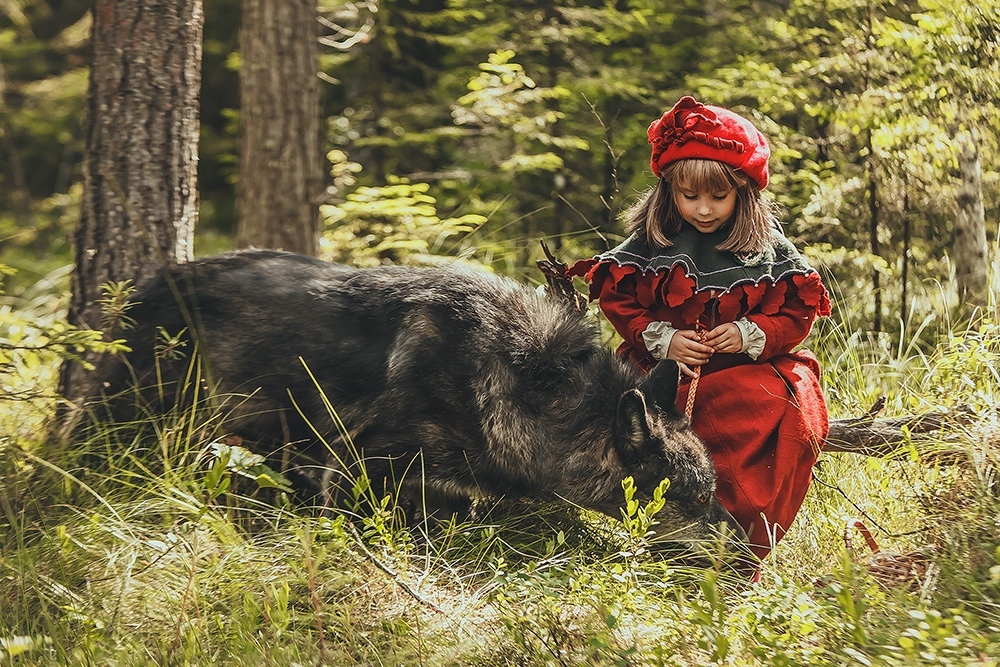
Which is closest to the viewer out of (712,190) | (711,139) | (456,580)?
(456,580)

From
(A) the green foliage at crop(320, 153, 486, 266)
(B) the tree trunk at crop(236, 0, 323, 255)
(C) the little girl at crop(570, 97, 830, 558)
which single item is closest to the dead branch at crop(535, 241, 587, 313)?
(C) the little girl at crop(570, 97, 830, 558)

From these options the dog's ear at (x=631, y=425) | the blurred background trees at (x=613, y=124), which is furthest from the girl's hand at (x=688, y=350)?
the blurred background trees at (x=613, y=124)

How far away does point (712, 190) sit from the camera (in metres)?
4.28

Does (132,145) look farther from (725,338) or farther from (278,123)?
(725,338)

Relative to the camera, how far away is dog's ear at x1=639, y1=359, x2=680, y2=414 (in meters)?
4.31

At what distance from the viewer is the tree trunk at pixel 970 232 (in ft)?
20.8

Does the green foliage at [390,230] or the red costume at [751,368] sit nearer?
the red costume at [751,368]

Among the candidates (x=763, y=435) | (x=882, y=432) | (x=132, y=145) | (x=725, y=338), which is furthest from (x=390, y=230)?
(x=882, y=432)

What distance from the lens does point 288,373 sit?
4.76m

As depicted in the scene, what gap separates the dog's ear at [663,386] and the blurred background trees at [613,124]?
1.48 meters

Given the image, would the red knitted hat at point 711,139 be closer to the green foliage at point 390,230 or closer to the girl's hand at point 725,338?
the girl's hand at point 725,338

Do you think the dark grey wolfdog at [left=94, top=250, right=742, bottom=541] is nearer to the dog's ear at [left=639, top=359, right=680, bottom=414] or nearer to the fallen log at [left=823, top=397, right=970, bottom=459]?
the dog's ear at [left=639, top=359, right=680, bottom=414]

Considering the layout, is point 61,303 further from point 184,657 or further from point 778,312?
point 778,312

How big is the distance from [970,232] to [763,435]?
128 inches
